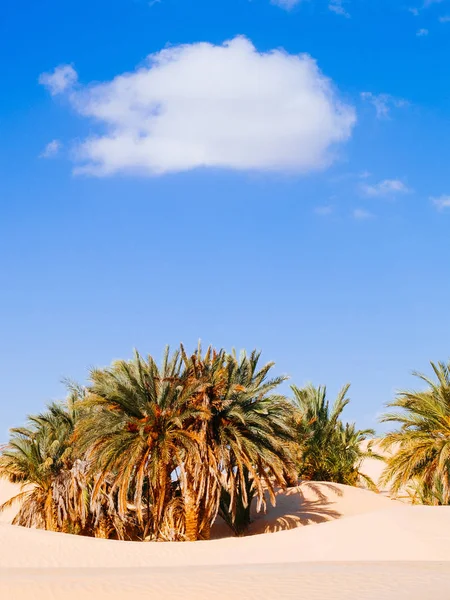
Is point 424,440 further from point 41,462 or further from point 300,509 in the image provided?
point 41,462

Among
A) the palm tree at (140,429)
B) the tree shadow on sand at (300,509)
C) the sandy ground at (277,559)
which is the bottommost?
the sandy ground at (277,559)

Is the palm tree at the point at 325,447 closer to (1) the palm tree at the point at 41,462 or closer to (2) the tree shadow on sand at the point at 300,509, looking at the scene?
(2) the tree shadow on sand at the point at 300,509

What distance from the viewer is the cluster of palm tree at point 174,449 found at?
65.1ft

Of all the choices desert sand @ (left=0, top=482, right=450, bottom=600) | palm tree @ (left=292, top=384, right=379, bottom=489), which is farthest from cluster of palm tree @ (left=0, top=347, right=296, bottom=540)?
palm tree @ (left=292, top=384, right=379, bottom=489)

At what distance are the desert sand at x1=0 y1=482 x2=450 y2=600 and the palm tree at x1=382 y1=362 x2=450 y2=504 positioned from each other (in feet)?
9.07

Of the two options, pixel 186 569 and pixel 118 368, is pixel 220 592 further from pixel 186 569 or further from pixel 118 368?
pixel 118 368

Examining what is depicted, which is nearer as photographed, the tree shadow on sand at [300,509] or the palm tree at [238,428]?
the palm tree at [238,428]

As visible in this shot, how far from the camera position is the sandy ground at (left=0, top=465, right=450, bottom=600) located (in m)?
11.2

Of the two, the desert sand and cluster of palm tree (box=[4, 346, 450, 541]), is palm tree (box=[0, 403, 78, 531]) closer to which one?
cluster of palm tree (box=[4, 346, 450, 541])

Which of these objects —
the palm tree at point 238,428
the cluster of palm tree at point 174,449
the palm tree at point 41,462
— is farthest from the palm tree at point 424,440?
the palm tree at point 41,462

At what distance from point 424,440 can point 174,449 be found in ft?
29.7

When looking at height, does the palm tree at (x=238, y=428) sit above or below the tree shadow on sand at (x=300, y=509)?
above

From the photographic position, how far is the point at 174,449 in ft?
64.3

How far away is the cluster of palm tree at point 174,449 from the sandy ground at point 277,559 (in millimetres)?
1779
